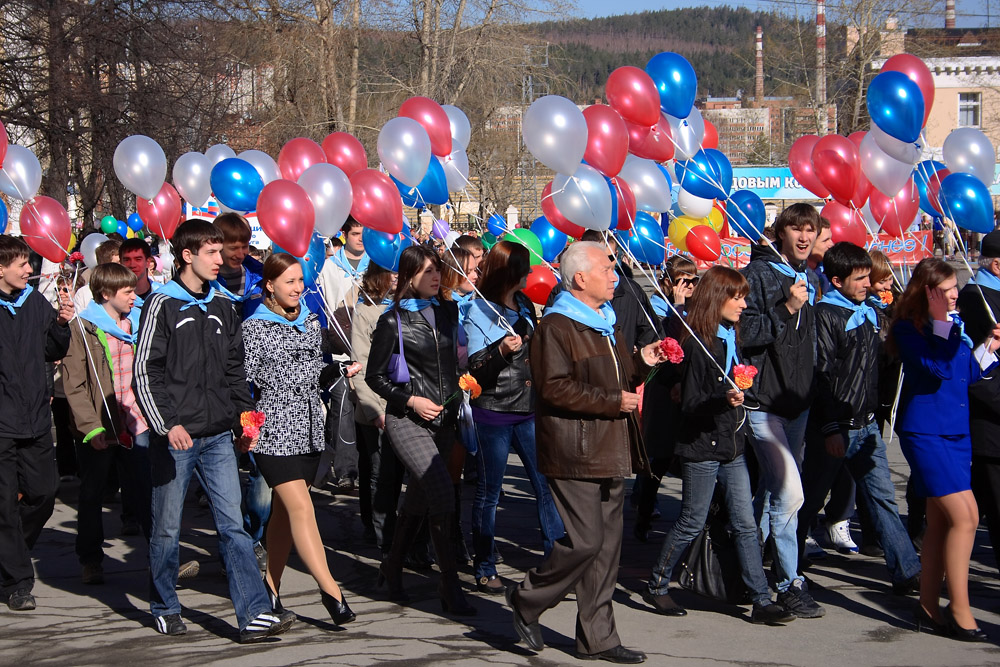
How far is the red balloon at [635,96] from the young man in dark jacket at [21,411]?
12.6ft

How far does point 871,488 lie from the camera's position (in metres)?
5.89

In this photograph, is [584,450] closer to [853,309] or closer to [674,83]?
[853,309]

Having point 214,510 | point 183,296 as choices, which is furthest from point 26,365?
point 214,510

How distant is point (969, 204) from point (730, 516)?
8.68 ft

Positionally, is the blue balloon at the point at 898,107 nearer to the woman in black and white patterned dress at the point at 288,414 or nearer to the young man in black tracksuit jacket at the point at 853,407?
the young man in black tracksuit jacket at the point at 853,407

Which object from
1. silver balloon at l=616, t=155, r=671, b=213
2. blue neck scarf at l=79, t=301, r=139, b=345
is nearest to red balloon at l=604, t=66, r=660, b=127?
silver balloon at l=616, t=155, r=671, b=213

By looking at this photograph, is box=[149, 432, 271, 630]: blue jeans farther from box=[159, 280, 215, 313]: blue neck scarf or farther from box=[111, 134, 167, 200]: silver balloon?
box=[111, 134, 167, 200]: silver balloon

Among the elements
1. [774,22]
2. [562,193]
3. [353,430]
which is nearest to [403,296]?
[562,193]

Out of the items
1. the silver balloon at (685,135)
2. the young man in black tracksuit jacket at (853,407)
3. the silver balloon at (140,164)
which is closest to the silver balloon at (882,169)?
the silver balloon at (685,135)

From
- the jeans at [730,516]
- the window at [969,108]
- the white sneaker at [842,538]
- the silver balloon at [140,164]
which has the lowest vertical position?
the white sneaker at [842,538]

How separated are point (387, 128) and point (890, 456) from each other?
18.1 feet

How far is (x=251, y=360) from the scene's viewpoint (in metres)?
5.37

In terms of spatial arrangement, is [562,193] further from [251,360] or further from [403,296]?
[251,360]

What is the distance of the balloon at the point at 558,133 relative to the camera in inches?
252
